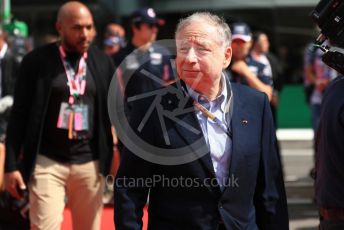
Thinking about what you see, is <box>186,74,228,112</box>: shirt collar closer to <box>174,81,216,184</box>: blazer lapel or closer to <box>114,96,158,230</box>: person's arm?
<box>174,81,216,184</box>: blazer lapel

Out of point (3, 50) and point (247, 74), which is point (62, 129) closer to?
point (247, 74)

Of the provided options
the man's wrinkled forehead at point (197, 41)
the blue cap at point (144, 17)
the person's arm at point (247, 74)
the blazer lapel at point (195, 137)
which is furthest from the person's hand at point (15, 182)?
the blue cap at point (144, 17)

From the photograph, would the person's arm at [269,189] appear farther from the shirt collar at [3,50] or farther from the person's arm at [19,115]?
the shirt collar at [3,50]

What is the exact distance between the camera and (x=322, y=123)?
12.7ft

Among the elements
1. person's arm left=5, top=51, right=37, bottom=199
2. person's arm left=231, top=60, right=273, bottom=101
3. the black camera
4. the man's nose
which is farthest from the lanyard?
person's arm left=231, top=60, right=273, bottom=101

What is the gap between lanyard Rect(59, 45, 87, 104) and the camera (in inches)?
215

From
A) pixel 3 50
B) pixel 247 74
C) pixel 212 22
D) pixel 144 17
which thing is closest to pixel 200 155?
pixel 212 22

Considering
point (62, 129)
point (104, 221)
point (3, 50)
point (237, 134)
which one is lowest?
point (104, 221)

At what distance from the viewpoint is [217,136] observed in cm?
376

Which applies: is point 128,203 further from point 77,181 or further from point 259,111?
point 77,181

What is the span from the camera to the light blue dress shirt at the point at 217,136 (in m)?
3.71

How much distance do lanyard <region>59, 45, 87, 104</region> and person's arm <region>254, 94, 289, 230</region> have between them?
78.6 inches

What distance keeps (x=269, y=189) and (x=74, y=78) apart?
219 centimetres

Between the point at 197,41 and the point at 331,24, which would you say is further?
the point at 331,24
